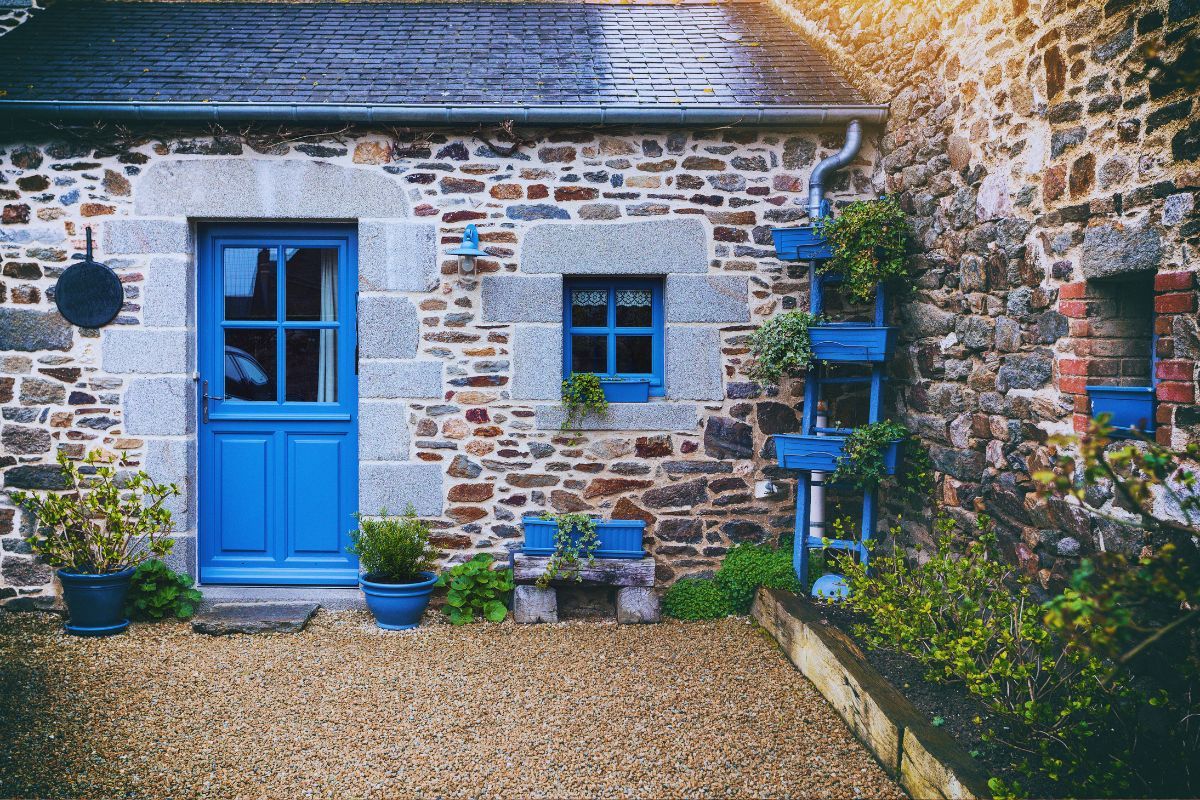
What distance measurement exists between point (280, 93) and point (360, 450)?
2247 millimetres

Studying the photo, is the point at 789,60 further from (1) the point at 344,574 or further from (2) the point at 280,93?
(1) the point at 344,574

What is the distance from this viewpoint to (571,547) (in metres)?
4.91

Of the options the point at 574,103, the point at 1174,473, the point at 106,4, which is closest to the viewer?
the point at 1174,473

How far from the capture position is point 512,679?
13.3ft

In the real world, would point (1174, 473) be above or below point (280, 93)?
below

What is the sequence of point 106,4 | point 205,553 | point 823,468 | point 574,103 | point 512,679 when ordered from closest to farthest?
point 512,679 < point 823,468 < point 574,103 < point 205,553 < point 106,4

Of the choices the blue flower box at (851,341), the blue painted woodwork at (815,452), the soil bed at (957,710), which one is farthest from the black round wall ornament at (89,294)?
the soil bed at (957,710)

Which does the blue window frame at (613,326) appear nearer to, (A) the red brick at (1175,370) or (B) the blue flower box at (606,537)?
(B) the blue flower box at (606,537)

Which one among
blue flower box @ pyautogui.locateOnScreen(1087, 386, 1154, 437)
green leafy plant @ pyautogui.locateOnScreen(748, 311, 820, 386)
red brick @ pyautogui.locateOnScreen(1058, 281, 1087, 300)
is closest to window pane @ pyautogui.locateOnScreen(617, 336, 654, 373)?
green leafy plant @ pyautogui.locateOnScreen(748, 311, 820, 386)

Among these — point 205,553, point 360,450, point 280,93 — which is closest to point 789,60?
point 280,93

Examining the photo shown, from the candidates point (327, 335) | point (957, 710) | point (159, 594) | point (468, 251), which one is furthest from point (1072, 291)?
point (159, 594)

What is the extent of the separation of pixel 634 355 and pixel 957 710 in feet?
9.08

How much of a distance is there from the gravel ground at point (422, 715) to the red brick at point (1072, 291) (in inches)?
80.6

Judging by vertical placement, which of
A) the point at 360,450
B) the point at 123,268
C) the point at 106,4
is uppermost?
the point at 106,4
